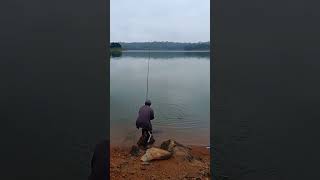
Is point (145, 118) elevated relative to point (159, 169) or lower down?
elevated

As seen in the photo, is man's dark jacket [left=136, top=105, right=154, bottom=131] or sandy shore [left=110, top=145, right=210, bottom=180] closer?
sandy shore [left=110, top=145, right=210, bottom=180]

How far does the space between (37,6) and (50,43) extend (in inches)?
10.9

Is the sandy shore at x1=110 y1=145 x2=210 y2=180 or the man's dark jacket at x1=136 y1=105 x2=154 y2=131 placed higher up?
the man's dark jacket at x1=136 y1=105 x2=154 y2=131

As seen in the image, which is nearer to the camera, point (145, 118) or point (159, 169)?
point (159, 169)

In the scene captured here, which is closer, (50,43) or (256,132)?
(256,132)

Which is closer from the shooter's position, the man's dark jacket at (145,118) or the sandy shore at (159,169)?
the sandy shore at (159,169)

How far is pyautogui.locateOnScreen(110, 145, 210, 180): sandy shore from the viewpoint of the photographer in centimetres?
515

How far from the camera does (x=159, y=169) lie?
5496 mm

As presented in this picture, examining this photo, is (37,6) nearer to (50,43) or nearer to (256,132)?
(50,43)

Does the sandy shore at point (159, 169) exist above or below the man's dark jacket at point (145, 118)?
below

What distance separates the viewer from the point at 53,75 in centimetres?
269

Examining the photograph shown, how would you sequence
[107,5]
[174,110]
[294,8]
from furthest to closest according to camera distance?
[174,110], [107,5], [294,8]

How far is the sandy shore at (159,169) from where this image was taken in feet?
16.9

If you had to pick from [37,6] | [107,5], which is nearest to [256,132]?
[107,5]
